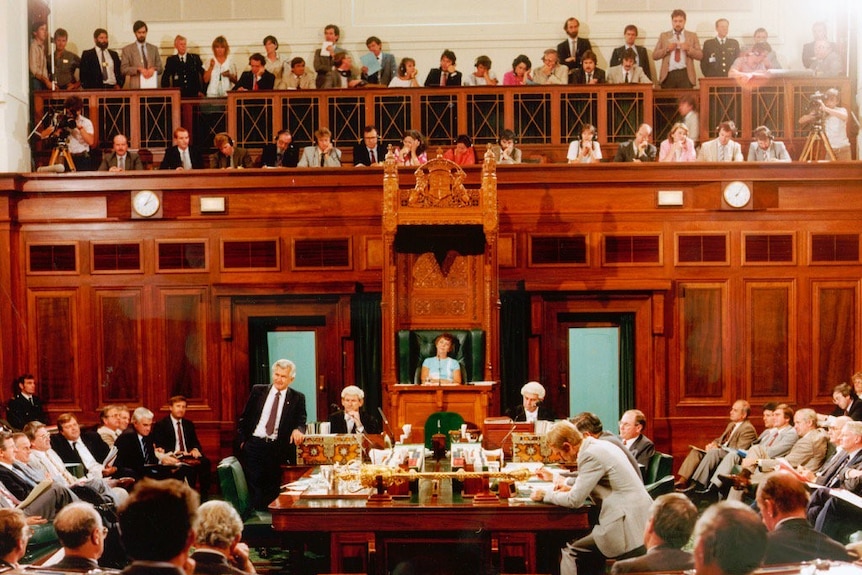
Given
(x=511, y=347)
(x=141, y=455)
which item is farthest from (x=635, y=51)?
(x=141, y=455)

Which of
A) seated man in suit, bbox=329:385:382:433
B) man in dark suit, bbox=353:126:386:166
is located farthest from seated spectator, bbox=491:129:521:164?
seated man in suit, bbox=329:385:382:433

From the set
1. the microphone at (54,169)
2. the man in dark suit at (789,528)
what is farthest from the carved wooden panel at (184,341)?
the man in dark suit at (789,528)

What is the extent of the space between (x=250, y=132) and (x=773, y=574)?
8837mm

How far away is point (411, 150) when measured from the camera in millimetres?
10086

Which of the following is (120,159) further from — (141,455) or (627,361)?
(627,361)

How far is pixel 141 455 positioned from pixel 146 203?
319cm

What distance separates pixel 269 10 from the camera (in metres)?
12.7

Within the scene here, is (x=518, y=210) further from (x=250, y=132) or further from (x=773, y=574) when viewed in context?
(x=773, y=574)

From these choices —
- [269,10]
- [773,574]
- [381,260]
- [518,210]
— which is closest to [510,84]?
[518,210]

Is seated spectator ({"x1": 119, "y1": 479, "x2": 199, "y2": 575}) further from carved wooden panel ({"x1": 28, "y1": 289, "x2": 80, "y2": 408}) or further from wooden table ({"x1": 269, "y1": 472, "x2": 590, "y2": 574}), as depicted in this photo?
carved wooden panel ({"x1": 28, "y1": 289, "x2": 80, "y2": 408})

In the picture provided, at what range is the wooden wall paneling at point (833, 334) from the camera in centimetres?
970

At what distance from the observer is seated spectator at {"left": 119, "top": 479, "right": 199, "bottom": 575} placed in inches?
114

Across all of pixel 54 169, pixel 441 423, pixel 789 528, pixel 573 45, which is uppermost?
pixel 573 45

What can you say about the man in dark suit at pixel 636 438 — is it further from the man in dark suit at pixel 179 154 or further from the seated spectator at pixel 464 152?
the man in dark suit at pixel 179 154
